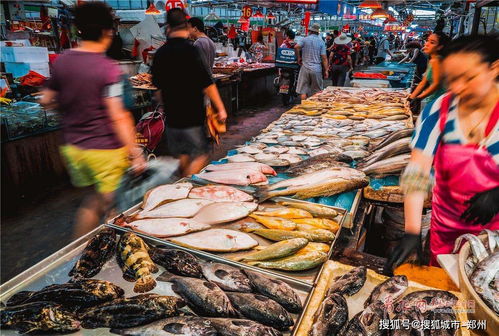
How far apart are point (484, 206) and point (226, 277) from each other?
1.41m

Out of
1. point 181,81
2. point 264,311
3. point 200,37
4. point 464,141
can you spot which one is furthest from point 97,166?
point 200,37

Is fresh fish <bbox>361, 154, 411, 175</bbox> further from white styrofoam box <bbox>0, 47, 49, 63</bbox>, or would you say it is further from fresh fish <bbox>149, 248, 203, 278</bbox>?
white styrofoam box <bbox>0, 47, 49, 63</bbox>

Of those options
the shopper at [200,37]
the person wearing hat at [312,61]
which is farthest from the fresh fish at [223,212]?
the person wearing hat at [312,61]

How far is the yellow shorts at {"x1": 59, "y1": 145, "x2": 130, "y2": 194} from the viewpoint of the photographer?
2.83 m

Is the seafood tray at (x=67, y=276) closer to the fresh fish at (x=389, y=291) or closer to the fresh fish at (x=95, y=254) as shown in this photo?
the fresh fish at (x=95, y=254)

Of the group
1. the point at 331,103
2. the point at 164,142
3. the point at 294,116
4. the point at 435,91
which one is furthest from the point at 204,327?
the point at 164,142

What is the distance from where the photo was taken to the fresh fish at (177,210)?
7.41 feet

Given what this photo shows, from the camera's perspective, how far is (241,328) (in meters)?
1.27

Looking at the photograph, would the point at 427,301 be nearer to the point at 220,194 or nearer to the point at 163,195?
the point at 220,194

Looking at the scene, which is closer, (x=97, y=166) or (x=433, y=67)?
(x=97, y=166)

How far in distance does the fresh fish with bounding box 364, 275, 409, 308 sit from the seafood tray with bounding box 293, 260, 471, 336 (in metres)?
0.06

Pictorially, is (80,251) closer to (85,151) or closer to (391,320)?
(85,151)

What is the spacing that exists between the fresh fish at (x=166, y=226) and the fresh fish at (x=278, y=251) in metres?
0.42

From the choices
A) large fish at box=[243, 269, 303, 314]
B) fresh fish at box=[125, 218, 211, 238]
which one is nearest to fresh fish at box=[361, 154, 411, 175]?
fresh fish at box=[125, 218, 211, 238]
